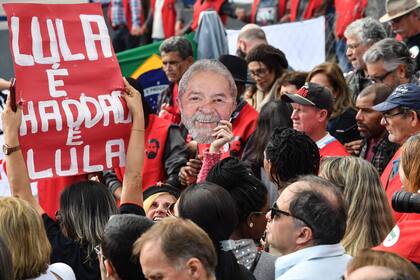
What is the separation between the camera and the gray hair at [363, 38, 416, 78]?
8.64 meters

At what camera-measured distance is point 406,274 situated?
394cm

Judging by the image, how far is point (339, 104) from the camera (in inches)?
344

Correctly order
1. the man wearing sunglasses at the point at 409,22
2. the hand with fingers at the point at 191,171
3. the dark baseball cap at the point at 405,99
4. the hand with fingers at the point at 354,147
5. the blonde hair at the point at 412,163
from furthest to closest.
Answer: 1. the man wearing sunglasses at the point at 409,22
2. the hand with fingers at the point at 354,147
3. the hand with fingers at the point at 191,171
4. the dark baseball cap at the point at 405,99
5. the blonde hair at the point at 412,163

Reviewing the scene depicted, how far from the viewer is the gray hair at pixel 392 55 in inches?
340

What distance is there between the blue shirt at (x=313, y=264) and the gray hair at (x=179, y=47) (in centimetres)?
559

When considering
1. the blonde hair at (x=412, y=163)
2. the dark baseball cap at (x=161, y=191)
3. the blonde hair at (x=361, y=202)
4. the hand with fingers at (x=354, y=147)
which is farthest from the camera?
the hand with fingers at (x=354, y=147)

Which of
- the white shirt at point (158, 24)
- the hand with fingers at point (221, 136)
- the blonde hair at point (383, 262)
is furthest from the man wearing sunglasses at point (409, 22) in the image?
the white shirt at point (158, 24)

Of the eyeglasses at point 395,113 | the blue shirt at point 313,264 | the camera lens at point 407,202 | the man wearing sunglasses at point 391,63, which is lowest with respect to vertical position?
the man wearing sunglasses at point 391,63

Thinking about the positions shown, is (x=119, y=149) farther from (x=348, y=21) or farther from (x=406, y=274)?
(x=348, y=21)

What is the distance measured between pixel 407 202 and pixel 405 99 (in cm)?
244

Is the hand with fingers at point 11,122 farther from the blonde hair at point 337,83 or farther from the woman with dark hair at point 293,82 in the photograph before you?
the blonde hair at point 337,83

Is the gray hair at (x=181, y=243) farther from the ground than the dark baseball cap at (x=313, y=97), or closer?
farther from the ground

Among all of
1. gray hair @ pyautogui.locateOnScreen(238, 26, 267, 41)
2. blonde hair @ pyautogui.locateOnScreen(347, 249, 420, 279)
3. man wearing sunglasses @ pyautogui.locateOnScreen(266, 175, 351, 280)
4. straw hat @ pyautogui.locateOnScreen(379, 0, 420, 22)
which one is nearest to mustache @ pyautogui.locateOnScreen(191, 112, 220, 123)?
man wearing sunglasses @ pyautogui.locateOnScreen(266, 175, 351, 280)

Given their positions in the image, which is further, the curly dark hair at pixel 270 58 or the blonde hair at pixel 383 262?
the curly dark hair at pixel 270 58
